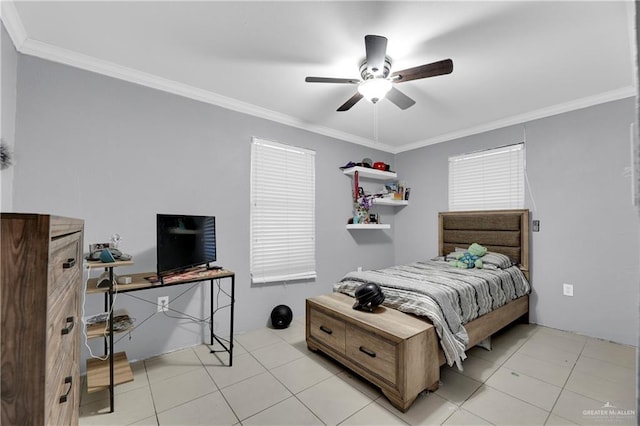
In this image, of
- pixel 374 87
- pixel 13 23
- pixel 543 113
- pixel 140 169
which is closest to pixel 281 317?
pixel 140 169

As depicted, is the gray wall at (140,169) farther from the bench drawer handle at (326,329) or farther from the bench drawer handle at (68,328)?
the bench drawer handle at (68,328)

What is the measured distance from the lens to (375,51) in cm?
169

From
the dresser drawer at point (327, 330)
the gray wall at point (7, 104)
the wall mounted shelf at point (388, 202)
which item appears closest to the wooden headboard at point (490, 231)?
the wall mounted shelf at point (388, 202)

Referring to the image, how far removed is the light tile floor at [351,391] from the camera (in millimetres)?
1659

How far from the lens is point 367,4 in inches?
62.4

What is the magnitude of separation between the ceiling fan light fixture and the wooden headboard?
7.75 feet

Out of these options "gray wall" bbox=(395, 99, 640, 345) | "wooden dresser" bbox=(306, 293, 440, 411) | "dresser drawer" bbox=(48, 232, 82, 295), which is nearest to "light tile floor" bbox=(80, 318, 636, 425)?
"wooden dresser" bbox=(306, 293, 440, 411)

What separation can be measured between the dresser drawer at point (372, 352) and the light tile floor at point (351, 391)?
18cm

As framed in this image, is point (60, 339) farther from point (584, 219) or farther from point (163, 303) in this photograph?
point (584, 219)

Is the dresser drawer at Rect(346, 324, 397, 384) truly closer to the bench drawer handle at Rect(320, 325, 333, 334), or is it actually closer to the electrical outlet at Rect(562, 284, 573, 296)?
the bench drawer handle at Rect(320, 325, 333, 334)

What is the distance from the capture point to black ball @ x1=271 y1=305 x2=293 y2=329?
2.96 metres

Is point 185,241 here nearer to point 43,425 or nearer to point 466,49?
point 43,425

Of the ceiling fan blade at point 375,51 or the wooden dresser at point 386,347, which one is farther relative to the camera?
the wooden dresser at point 386,347

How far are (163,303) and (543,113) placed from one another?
14.4 ft
